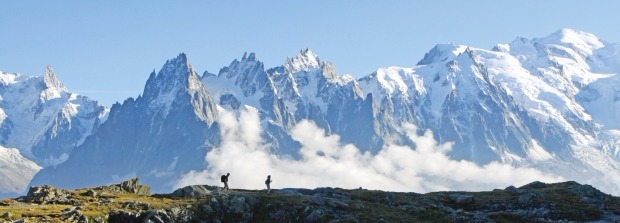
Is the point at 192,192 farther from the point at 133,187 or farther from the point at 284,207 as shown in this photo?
the point at 284,207

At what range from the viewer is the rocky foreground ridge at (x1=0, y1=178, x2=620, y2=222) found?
308 ft

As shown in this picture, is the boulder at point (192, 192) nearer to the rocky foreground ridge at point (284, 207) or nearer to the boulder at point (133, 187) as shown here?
the rocky foreground ridge at point (284, 207)

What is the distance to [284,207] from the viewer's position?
10225 centimetres

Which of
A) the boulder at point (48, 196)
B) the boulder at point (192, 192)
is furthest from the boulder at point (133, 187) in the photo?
the boulder at point (48, 196)

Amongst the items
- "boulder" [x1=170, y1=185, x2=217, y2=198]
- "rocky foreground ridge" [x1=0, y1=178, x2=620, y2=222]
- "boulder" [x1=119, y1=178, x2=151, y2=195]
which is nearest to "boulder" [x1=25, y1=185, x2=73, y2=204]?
"rocky foreground ridge" [x1=0, y1=178, x2=620, y2=222]

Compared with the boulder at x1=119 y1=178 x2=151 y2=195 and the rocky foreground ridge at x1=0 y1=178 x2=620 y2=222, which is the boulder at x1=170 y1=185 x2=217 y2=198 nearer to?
the rocky foreground ridge at x1=0 y1=178 x2=620 y2=222

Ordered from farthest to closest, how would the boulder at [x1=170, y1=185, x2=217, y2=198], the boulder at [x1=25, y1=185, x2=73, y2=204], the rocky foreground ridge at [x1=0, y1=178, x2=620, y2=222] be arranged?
the boulder at [x1=170, y1=185, x2=217, y2=198], the boulder at [x1=25, y1=185, x2=73, y2=204], the rocky foreground ridge at [x1=0, y1=178, x2=620, y2=222]

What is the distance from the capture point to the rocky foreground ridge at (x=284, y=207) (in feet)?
308

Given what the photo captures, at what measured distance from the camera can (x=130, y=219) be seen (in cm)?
9312

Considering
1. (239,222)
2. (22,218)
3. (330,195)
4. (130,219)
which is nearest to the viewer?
(22,218)

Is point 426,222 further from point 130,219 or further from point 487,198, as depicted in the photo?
point 130,219

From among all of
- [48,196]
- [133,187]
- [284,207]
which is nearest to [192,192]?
[133,187]

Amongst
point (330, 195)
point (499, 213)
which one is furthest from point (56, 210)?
point (499, 213)

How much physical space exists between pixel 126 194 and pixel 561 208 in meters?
64.1
